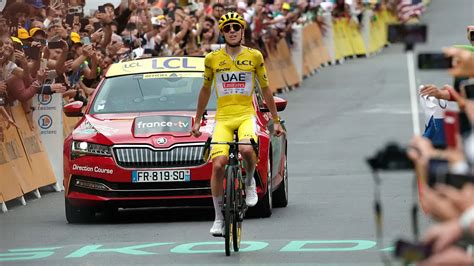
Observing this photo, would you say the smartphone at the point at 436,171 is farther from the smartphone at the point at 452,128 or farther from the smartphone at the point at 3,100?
the smartphone at the point at 3,100

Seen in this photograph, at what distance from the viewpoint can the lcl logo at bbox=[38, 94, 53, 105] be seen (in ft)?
65.3

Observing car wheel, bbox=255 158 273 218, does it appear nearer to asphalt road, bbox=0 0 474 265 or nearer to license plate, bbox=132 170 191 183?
asphalt road, bbox=0 0 474 265

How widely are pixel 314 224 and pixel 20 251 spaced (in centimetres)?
292

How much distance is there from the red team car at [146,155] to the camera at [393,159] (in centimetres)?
914

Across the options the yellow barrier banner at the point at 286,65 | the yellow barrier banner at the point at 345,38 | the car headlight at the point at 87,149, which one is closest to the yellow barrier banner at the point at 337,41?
the yellow barrier banner at the point at 345,38

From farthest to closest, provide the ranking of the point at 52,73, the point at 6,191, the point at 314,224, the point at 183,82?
the point at 52,73
the point at 6,191
the point at 183,82
the point at 314,224

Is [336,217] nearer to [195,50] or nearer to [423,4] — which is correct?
[195,50]

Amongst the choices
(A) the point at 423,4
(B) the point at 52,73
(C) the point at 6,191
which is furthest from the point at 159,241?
(A) the point at 423,4

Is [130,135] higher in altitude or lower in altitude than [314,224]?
higher

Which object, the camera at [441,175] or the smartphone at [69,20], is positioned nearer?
the camera at [441,175]

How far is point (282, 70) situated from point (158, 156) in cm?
2227

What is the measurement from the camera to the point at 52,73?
803 inches

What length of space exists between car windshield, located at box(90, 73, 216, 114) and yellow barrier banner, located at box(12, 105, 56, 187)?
8.89 ft

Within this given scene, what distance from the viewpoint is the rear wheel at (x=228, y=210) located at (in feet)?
41.5
